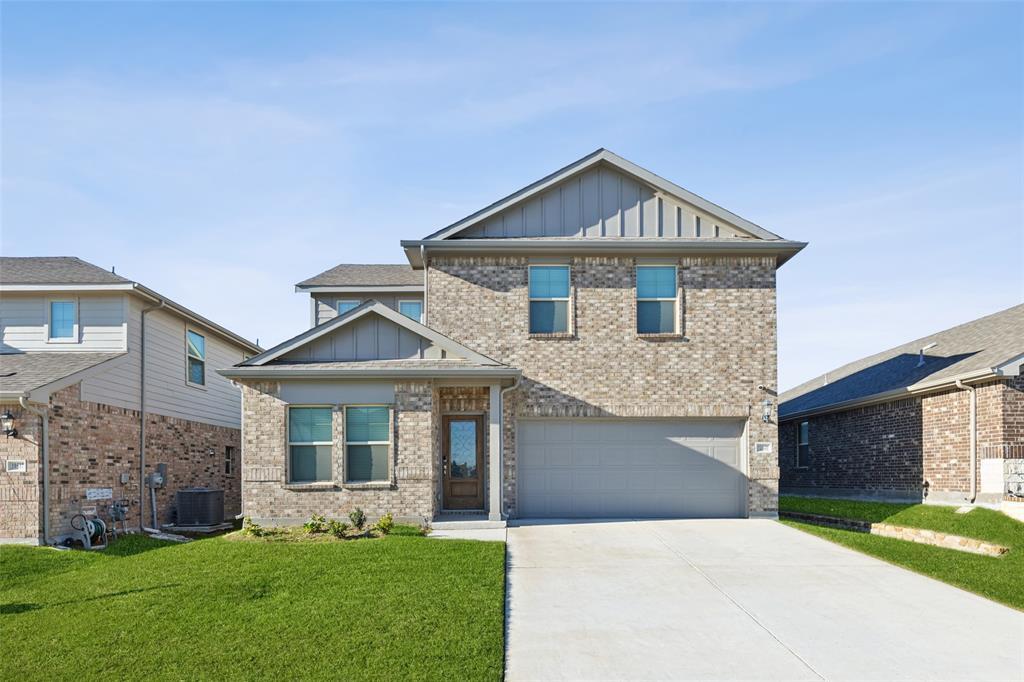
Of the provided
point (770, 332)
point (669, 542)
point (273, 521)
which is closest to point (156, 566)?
point (273, 521)

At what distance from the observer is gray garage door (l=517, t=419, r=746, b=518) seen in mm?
16359

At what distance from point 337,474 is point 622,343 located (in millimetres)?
6311

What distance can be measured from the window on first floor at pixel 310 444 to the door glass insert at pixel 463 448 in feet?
8.53

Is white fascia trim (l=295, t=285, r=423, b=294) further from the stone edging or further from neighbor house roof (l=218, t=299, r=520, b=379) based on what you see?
the stone edging

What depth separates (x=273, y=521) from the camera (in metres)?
14.6

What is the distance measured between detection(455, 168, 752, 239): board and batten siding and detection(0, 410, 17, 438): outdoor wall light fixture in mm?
9013

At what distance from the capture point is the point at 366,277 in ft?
80.2

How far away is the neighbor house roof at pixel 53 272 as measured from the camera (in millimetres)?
16531

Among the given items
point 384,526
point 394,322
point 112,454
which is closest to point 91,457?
point 112,454

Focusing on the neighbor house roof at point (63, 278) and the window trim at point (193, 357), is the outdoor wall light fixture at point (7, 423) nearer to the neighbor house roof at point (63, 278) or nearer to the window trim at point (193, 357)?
the neighbor house roof at point (63, 278)

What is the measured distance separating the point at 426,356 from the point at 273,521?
4.16 meters

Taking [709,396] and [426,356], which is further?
[709,396]

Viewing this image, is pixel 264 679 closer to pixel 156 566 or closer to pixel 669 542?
pixel 156 566

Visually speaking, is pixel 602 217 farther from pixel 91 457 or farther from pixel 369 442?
pixel 91 457
